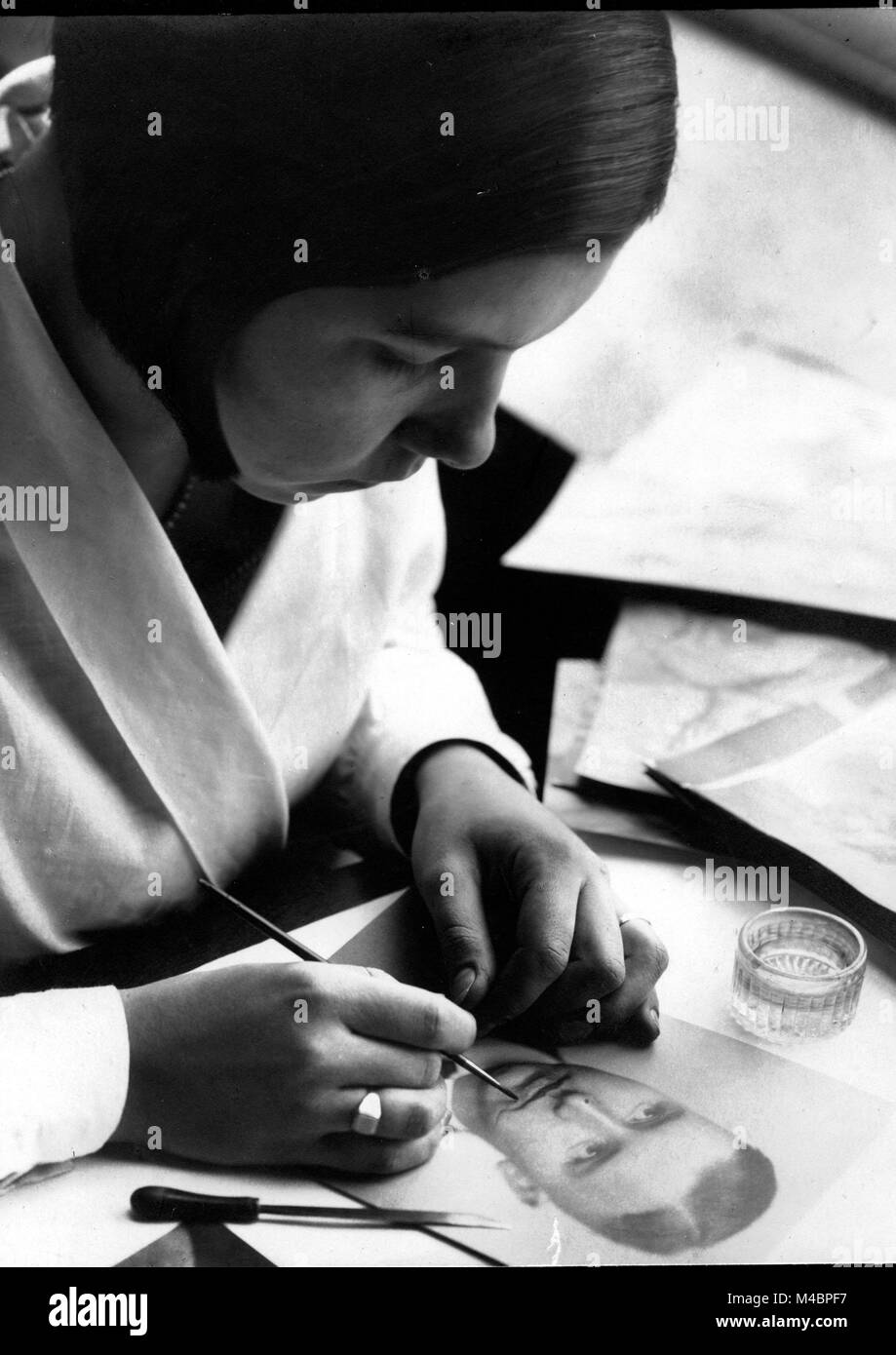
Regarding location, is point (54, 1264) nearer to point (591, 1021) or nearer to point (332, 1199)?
point (332, 1199)

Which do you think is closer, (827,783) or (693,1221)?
(693,1221)

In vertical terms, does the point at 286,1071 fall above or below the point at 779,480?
below

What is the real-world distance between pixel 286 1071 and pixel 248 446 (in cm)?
28

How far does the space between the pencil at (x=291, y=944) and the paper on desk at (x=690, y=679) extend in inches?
7.0

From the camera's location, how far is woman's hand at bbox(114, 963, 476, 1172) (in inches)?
19.8

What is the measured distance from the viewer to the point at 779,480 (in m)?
0.60

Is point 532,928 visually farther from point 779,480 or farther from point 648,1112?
point 779,480

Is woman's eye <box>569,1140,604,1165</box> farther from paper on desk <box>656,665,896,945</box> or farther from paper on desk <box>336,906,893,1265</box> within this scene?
paper on desk <box>656,665,896,945</box>

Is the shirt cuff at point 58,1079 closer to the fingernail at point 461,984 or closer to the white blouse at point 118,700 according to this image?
the white blouse at point 118,700

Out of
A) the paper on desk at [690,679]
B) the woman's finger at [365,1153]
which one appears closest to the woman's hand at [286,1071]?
the woman's finger at [365,1153]

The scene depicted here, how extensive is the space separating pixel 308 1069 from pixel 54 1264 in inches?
5.7

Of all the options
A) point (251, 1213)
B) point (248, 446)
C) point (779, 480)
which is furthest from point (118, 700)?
point (779, 480)

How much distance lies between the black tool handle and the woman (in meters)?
0.02

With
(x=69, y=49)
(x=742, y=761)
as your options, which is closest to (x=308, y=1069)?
(x=742, y=761)
